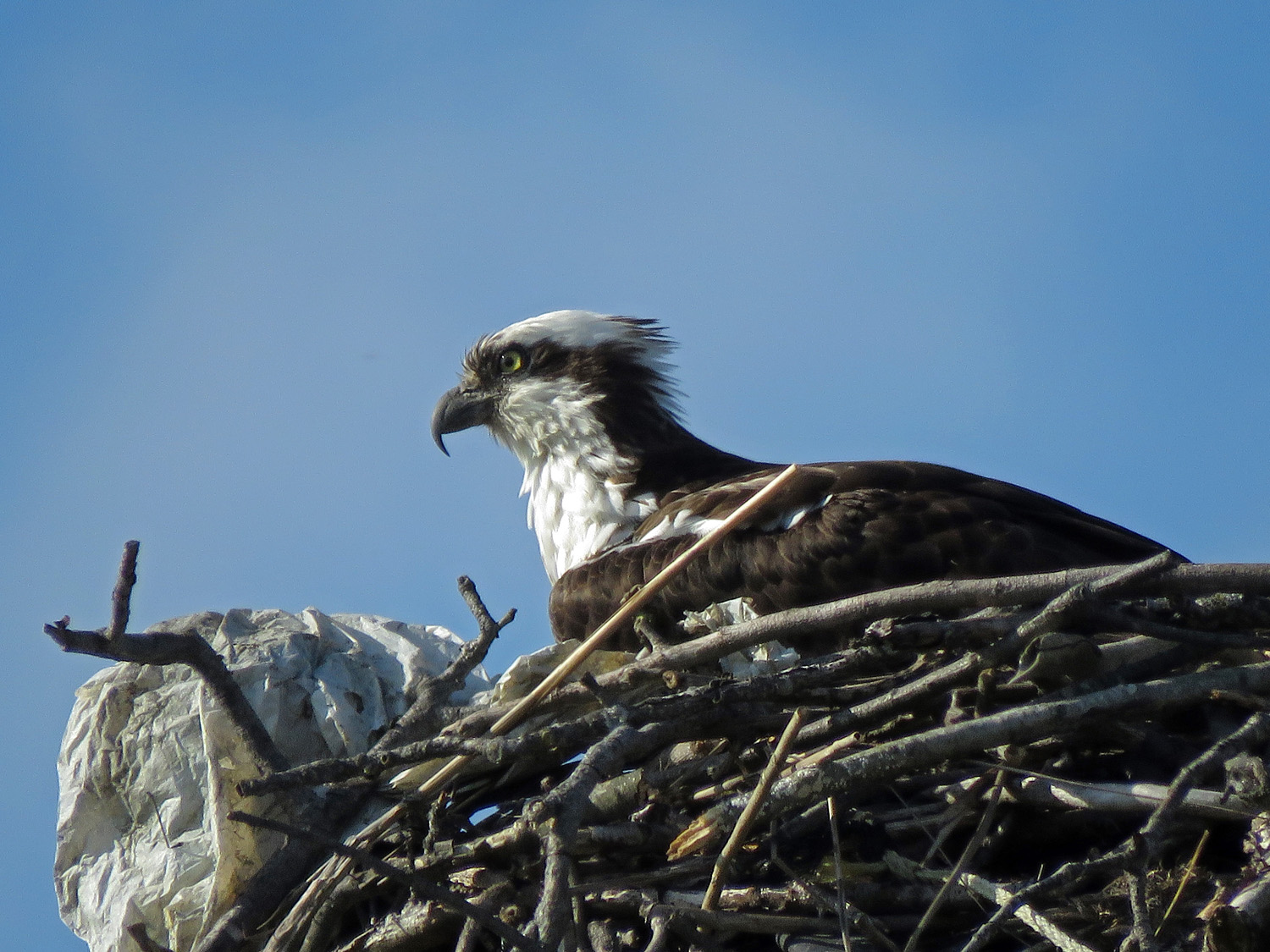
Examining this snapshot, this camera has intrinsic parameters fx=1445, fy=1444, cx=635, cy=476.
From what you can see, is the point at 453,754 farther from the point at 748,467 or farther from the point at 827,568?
the point at 748,467

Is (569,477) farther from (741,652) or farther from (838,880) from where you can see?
(838,880)

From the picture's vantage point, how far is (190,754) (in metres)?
4.93

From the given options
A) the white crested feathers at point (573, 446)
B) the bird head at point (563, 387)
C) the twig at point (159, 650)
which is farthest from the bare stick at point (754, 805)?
the bird head at point (563, 387)

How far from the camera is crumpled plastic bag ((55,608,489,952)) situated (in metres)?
4.61

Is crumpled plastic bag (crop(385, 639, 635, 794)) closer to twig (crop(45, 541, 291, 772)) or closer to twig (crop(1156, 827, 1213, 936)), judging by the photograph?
twig (crop(45, 541, 291, 772))

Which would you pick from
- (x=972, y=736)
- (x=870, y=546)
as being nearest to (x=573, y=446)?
(x=870, y=546)

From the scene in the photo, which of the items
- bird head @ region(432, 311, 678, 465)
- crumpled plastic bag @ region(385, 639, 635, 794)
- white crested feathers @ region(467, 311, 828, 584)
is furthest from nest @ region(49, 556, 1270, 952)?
bird head @ region(432, 311, 678, 465)

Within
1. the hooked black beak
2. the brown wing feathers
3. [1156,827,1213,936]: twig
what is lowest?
[1156,827,1213,936]: twig

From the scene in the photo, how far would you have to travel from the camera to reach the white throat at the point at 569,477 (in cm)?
622

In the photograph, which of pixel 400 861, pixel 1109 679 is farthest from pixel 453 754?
pixel 1109 679

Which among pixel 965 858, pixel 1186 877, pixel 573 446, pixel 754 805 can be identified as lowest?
pixel 1186 877

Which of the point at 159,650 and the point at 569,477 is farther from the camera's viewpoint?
the point at 569,477

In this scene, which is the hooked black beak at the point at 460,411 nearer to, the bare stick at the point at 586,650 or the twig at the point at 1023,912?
the bare stick at the point at 586,650

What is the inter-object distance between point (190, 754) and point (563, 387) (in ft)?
8.91
